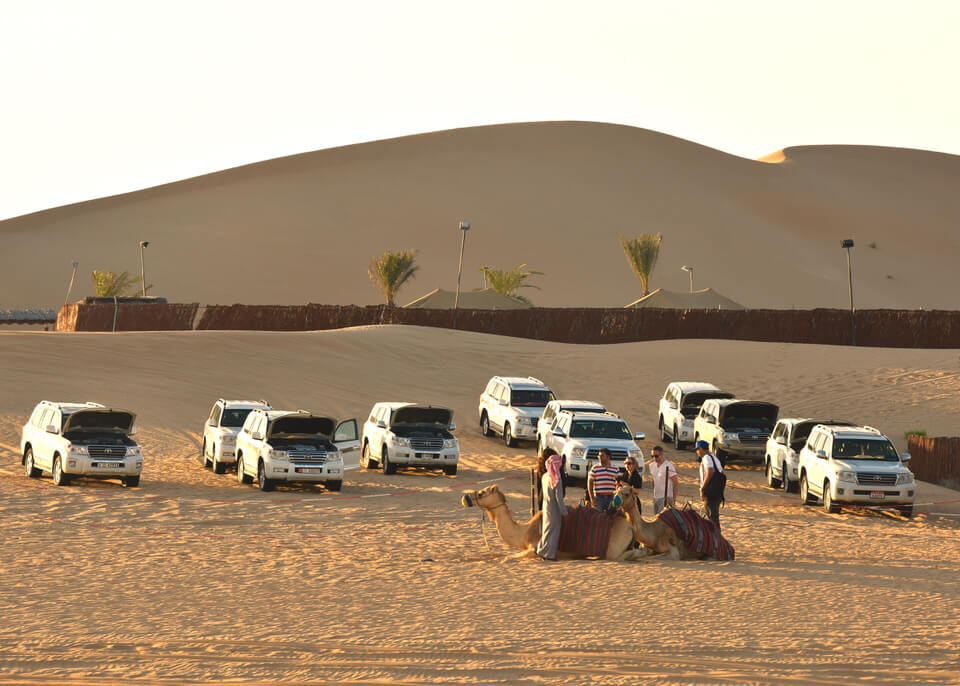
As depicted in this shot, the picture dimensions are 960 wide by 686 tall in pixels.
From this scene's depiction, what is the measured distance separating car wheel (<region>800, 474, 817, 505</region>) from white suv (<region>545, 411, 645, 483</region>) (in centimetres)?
335

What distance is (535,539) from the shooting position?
704 inches

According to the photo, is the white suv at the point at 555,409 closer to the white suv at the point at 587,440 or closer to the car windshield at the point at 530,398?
the white suv at the point at 587,440

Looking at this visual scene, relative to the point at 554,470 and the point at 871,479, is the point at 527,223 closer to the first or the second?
the point at 871,479

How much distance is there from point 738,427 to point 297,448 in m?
12.6

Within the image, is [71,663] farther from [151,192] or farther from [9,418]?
[151,192]

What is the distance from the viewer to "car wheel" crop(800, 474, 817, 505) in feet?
84.4

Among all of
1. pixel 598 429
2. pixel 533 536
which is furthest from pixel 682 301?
pixel 533 536

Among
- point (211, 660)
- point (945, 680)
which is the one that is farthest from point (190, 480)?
point (945, 680)

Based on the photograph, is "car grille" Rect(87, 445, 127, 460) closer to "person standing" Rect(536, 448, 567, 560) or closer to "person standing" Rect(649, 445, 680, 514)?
"person standing" Rect(536, 448, 567, 560)

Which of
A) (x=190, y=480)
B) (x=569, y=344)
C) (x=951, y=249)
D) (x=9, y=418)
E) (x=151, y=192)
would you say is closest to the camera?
(x=190, y=480)

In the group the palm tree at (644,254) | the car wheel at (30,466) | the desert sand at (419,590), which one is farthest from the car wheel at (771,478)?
the palm tree at (644,254)

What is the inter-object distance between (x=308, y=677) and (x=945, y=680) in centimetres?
549

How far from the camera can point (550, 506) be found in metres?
17.2

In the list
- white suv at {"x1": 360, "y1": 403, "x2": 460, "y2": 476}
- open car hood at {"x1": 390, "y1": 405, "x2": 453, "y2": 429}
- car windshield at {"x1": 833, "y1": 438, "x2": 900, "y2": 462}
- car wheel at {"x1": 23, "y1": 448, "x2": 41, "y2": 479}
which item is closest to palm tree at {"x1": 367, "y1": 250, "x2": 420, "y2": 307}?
white suv at {"x1": 360, "y1": 403, "x2": 460, "y2": 476}
